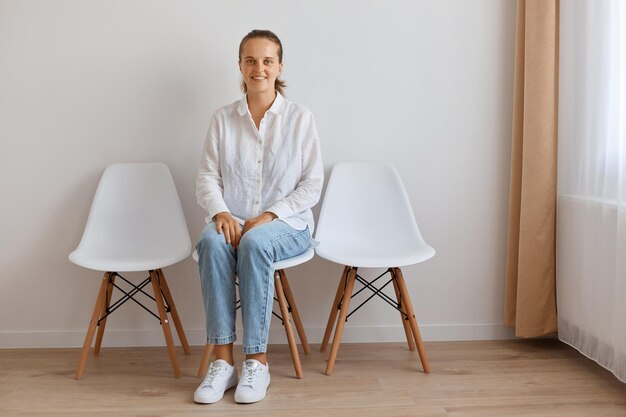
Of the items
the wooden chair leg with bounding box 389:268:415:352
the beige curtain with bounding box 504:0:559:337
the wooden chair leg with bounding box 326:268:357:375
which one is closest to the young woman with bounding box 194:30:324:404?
the wooden chair leg with bounding box 326:268:357:375

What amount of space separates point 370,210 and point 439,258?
0.40 metres

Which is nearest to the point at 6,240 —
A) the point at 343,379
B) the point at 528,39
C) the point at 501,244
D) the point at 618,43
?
the point at 343,379

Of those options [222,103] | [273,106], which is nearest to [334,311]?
[273,106]

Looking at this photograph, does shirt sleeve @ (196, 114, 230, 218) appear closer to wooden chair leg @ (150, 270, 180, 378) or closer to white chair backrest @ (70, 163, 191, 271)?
white chair backrest @ (70, 163, 191, 271)

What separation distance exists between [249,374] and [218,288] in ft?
0.97

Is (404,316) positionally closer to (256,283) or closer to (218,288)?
(256,283)

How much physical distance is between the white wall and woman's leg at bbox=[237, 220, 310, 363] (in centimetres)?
57

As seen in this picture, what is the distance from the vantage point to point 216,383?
2.03 meters

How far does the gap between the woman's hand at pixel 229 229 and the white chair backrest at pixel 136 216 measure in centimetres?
32

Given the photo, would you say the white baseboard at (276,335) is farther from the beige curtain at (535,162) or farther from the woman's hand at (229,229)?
the woman's hand at (229,229)

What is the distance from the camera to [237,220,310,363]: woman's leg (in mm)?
2049

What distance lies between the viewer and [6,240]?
2.59 metres

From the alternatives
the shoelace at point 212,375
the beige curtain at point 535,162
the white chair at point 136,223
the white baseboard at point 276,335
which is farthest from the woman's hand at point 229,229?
the beige curtain at point 535,162

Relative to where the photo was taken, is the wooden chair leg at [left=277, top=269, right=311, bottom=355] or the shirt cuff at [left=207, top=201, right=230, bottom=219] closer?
the shirt cuff at [left=207, top=201, right=230, bottom=219]
